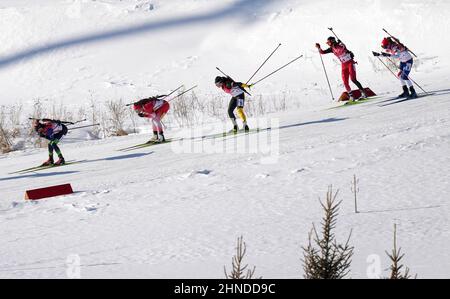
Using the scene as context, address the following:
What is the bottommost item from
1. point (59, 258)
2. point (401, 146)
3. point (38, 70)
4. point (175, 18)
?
point (59, 258)

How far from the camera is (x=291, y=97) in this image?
23.0 metres

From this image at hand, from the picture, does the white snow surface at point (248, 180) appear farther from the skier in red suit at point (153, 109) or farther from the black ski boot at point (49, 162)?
the skier in red suit at point (153, 109)

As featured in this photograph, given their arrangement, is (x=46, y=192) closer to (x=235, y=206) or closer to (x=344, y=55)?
(x=235, y=206)

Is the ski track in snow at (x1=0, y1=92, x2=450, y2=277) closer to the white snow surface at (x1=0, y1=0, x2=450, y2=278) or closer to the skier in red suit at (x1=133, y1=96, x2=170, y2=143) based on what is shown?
the white snow surface at (x1=0, y1=0, x2=450, y2=278)

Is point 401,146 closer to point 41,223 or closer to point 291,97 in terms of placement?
point 41,223

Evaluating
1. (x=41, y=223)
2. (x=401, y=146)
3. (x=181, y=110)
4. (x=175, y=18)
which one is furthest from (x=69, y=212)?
(x=175, y=18)

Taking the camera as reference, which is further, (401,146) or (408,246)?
(401,146)

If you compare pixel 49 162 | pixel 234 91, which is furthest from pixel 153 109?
pixel 49 162

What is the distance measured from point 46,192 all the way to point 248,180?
3.06m

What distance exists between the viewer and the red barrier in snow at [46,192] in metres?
10.5

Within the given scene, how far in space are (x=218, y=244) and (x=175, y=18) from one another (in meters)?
27.3

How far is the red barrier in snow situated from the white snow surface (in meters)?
0.21

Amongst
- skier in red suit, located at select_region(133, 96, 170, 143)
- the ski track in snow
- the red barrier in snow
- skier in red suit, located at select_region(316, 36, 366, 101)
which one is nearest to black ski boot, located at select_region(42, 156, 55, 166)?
the ski track in snow

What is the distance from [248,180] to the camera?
391 inches
